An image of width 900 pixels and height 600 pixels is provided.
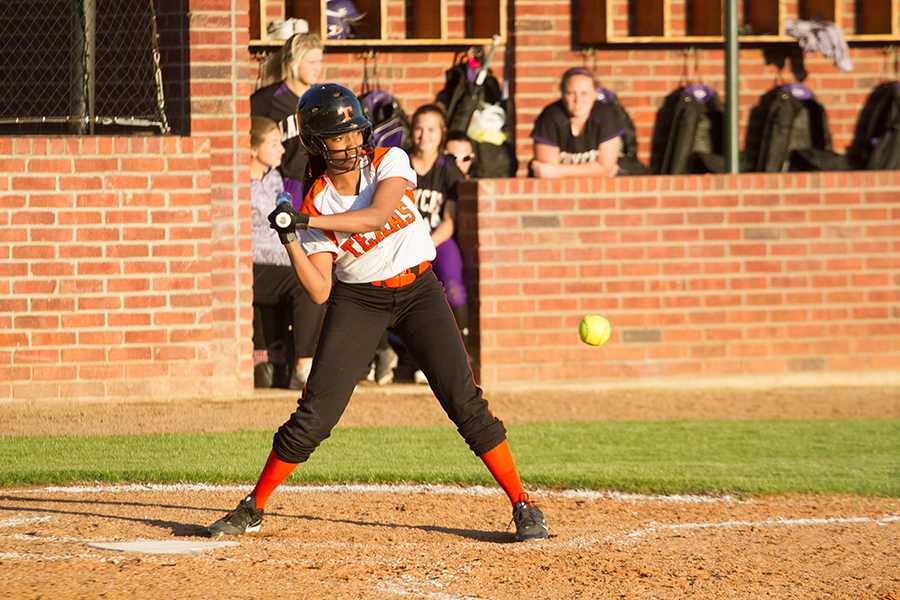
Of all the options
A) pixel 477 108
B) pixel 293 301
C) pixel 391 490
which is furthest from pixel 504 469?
pixel 477 108

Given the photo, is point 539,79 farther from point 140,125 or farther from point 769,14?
point 140,125

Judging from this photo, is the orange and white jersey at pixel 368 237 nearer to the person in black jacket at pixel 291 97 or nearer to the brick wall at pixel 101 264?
the brick wall at pixel 101 264

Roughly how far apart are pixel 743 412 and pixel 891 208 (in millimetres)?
2494

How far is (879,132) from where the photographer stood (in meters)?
14.4

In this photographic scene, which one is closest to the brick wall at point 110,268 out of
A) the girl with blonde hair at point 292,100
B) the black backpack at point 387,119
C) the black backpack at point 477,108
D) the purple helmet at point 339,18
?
the girl with blonde hair at point 292,100

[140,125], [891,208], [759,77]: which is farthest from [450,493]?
[759,77]

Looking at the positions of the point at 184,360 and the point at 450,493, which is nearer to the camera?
the point at 450,493

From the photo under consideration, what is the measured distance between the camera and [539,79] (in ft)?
46.2

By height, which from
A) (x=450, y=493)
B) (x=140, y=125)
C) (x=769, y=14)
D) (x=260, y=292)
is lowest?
(x=450, y=493)

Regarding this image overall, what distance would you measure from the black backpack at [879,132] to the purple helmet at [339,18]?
14.8ft

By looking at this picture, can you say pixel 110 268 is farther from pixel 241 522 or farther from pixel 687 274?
pixel 241 522

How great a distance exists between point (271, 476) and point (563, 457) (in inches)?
111

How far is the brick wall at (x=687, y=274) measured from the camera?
12078 millimetres

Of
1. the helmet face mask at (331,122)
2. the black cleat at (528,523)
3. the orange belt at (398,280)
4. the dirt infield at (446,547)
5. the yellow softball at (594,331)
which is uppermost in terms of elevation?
the helmet face mask at (331,122)
